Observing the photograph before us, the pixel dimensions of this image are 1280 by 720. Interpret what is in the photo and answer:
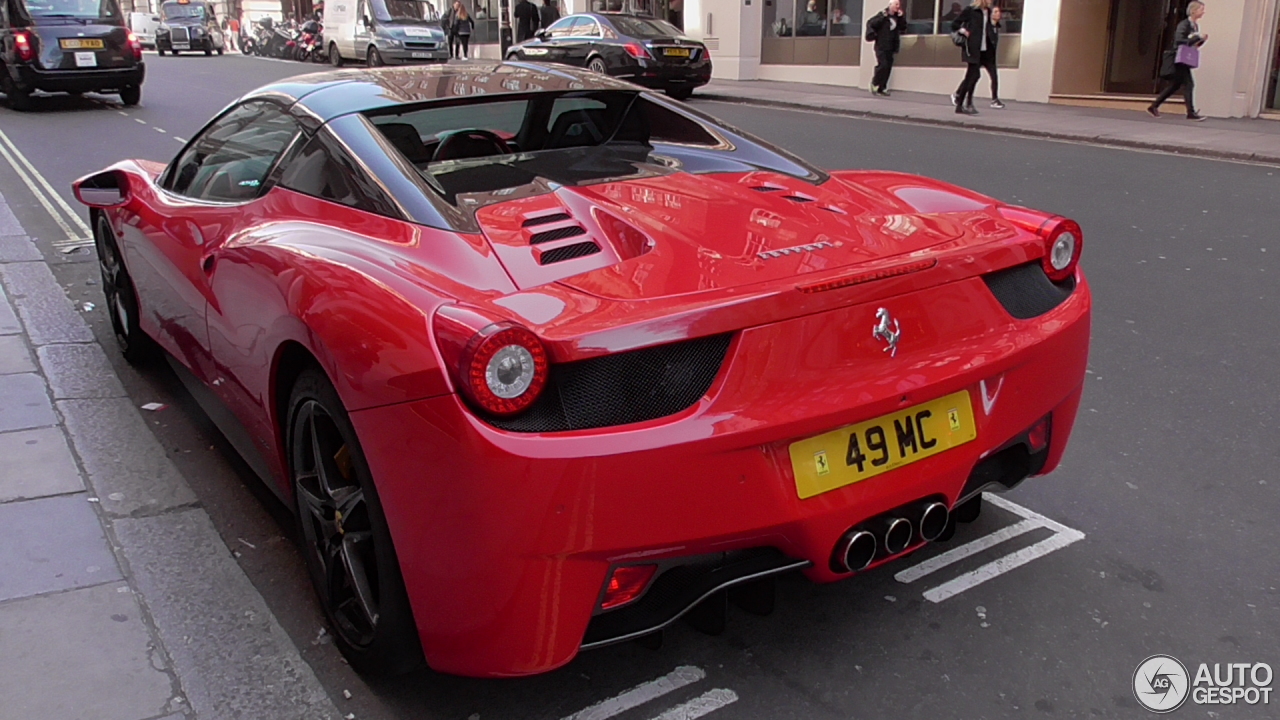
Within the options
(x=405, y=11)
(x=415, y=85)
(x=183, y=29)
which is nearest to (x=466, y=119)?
(x=415, y=85)

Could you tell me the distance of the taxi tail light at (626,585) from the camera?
7.35 ft

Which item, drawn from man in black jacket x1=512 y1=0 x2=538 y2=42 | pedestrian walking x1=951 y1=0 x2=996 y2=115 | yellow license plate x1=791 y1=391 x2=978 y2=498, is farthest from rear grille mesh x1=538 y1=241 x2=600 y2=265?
man in black jacket x1=512 y1=0 x2=538 y2=42

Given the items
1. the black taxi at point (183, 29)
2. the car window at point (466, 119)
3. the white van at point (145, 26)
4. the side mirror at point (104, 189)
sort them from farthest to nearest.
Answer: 1. the white van at point (145, 26)
2. the black taxi at point (183, 29)
3. the side mirror at point (104, 189)
4. the car window at point (466, 119)

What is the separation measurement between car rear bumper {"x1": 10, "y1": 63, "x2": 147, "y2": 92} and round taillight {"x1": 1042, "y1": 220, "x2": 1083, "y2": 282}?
1767 cm

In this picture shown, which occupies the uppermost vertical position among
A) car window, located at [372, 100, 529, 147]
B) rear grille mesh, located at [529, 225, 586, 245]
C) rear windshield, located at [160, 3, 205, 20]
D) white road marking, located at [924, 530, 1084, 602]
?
rear windshield, located at [160, 3, 205, 20]

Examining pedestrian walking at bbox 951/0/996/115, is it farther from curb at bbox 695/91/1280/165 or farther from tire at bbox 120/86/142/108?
tire at bbox 120/86/142/108

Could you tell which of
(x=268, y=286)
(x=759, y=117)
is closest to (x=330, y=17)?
(x=759, y=117)

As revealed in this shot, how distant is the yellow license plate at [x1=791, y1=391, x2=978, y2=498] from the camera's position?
2.29m

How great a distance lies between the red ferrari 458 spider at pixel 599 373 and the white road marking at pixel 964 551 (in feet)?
0.49

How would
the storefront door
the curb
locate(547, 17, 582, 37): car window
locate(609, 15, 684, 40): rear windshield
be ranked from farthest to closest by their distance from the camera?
locate(547, 17, 582, 37): car window → locate(609, 15, 684, 40): rear windshield → the storefront door → the curb

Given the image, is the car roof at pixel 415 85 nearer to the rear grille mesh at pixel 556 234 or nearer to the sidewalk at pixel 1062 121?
the rear grille mesh at pixel 556 234

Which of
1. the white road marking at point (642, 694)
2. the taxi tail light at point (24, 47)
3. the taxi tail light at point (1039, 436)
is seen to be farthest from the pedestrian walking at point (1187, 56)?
the taxi tail light at point (24, 47)

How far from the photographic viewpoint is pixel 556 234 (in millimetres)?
2600

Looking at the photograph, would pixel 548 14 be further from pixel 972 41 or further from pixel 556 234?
pixel 556 234
